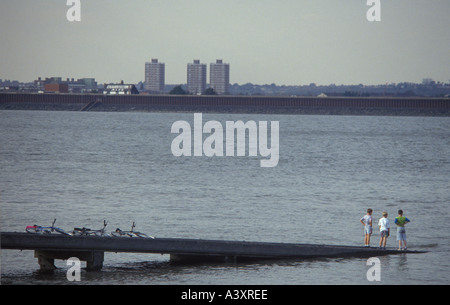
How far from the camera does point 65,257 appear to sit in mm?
23953

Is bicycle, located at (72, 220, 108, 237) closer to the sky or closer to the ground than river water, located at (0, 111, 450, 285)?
closer to the sky

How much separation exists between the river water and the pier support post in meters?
0.32

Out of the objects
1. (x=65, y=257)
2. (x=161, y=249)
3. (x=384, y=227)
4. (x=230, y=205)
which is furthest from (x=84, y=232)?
(x=230, y=205)

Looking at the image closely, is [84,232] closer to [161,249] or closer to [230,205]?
[161,249]

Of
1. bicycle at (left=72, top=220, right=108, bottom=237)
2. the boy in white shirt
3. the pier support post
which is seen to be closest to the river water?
the pier support post

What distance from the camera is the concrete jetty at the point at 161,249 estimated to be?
23.4 m

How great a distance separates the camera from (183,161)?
75.1 meters

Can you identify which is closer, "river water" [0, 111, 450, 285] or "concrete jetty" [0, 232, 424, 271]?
"concrete jetty" [0, 232, 424, 271]

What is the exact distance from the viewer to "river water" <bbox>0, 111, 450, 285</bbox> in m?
23.9

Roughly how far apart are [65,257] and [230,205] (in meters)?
17.1

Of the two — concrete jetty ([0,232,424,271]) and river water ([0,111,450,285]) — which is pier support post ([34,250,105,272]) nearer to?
concrete jetty ([0,232,424,271])

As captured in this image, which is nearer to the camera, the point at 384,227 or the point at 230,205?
the point at 384,227

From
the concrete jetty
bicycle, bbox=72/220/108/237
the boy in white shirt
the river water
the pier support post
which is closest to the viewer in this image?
the concrete jetty

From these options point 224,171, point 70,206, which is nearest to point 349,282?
point 70,206
